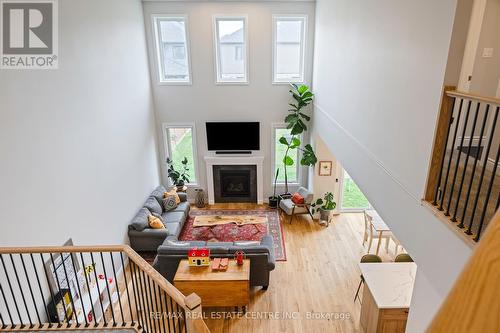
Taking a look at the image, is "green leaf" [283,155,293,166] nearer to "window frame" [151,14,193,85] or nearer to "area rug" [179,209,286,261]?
"area rug" [179,209,286,261]

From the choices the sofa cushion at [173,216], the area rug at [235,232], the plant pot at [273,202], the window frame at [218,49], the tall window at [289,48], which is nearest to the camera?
the area rug at [235,232]

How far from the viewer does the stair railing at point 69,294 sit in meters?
2.95

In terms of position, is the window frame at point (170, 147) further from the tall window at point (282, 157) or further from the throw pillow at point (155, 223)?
the throw pillow at point (155, 223)

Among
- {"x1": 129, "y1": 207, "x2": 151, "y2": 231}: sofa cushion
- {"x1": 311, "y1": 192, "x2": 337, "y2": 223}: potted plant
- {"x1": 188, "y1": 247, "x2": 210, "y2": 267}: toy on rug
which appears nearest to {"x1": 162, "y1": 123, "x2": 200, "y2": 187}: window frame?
{"x1": 129, "y1": 207, "x2": 151, "y2": 231}: sofa cushion

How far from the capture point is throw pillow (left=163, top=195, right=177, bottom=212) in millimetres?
8742

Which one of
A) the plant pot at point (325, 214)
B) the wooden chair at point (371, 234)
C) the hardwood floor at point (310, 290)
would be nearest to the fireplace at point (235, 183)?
the hardwood floor at point (310, 290)

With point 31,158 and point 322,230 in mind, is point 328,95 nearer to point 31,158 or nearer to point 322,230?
point 322,230

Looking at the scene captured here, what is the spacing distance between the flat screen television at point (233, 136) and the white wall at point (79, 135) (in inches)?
79.1

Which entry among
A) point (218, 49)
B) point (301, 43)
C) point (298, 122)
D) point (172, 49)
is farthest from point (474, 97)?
point (172, 49)

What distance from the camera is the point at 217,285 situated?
5.52 m

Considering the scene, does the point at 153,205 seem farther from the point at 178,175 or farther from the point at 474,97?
the point at 474,97

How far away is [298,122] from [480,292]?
859cm

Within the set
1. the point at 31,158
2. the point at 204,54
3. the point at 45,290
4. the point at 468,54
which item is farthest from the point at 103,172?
the point at 468,54

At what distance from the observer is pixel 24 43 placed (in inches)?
174
